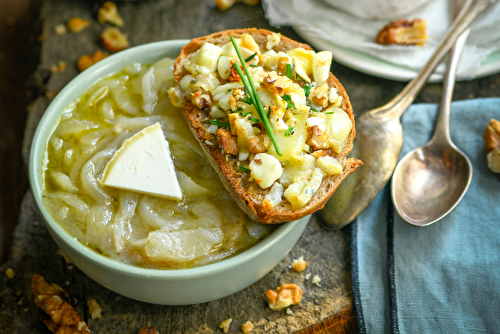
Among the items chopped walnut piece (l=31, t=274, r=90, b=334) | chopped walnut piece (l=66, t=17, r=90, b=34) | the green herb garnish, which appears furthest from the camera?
chopped walnut piece (l=66, t=17, r=90, b=34)

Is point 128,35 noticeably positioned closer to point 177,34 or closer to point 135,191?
point 177,34

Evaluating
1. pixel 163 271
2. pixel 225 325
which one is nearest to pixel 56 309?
pixel 163 271

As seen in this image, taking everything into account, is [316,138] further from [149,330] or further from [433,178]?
[149,330]

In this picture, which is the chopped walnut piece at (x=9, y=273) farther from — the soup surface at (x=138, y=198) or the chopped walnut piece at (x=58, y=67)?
the chopped walnut piece at (x=58, y=67)

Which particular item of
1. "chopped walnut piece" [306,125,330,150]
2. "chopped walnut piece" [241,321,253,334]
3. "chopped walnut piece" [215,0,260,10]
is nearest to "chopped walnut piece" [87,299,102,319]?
"chopped walnut piece" [241,321,253,334]

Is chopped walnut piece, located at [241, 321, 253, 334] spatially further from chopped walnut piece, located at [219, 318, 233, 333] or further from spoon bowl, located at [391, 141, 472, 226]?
spoon bowl, located at [391, 141, 472, 226]

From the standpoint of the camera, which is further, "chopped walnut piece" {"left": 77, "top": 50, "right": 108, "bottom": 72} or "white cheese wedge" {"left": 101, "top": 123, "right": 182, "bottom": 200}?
"chopped walnut piece" {"left": 77, "top": 50, "right": 108, "bottom": 72}
